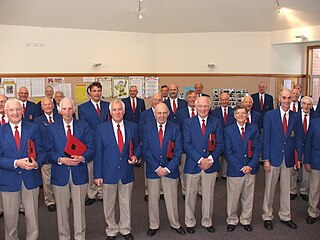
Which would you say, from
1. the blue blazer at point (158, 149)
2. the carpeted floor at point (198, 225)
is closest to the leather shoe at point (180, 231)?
the carpeted floor at point (198, 225)

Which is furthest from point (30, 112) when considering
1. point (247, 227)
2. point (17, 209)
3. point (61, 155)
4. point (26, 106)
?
point (247, 227)

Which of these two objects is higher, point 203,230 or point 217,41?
point 217,41

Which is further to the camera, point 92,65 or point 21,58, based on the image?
point 92,65

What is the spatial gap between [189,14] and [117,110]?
5.00 metres

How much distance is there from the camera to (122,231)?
4457 mm

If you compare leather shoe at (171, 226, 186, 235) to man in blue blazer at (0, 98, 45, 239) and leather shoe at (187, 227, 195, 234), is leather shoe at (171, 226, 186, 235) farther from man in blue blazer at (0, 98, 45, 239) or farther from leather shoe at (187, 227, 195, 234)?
man in blue blazer at (0, 98, 45, 239)

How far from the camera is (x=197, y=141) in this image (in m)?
4.50

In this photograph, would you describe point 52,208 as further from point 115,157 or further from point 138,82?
point 138,82

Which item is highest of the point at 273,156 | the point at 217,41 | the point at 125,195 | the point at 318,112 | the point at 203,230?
the point at 217,41

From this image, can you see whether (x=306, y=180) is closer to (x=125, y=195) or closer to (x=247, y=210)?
(x=247, y=210)

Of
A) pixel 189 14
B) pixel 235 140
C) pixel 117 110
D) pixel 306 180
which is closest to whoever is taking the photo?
pixel 117 110

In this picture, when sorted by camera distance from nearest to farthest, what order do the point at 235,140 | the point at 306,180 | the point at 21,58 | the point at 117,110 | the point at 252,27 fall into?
the point at 117,110
the point at 235,140
the point at 306,180
the point at 21,58
the point at 252,27

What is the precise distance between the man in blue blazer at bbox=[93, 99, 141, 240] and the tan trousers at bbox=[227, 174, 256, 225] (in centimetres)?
124

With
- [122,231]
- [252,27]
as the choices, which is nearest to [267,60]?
[252,27]
